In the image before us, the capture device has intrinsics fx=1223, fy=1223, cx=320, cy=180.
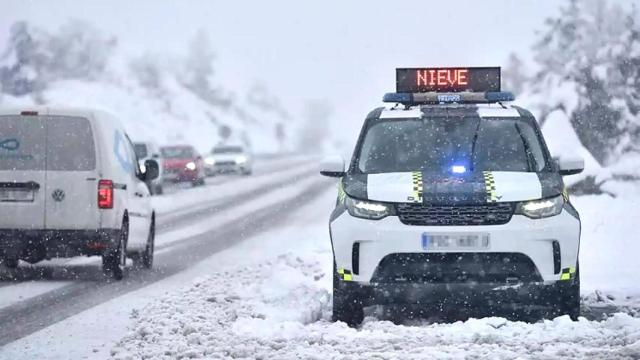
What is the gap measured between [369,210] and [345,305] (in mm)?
765

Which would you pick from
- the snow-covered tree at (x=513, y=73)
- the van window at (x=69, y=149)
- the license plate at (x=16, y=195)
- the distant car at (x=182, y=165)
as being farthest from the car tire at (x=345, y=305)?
the snow-covered tree at (x=513, y=73)

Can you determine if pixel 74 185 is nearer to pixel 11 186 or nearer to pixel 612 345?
pixel 11 186

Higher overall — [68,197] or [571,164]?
[571,164]

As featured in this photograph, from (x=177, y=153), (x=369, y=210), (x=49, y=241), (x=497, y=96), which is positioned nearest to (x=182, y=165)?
(x=177, y=153)

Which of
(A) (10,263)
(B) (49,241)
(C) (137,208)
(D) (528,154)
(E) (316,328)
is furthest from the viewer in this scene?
(C) (137,208)

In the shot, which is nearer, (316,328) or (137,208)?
(316,328)

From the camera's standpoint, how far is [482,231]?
9141 millimetres

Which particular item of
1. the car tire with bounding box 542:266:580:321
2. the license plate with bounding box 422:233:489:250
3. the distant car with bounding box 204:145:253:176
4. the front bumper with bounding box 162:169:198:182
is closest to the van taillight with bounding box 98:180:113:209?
the license plate with bounding box 422:233:489:250

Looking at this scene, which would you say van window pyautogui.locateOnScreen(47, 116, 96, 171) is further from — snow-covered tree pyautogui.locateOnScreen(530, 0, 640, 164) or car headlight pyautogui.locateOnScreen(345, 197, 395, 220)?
snow-covered tree pyautogui.locateOnScreen(530, 0, 640, 164)

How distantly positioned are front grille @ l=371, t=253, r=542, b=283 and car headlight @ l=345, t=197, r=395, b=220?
13.2 inches

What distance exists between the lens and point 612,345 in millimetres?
8016

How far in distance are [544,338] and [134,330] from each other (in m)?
3.14

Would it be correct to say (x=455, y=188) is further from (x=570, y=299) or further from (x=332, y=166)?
(x=332, y=166)

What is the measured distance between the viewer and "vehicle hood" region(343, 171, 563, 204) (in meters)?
9.26
